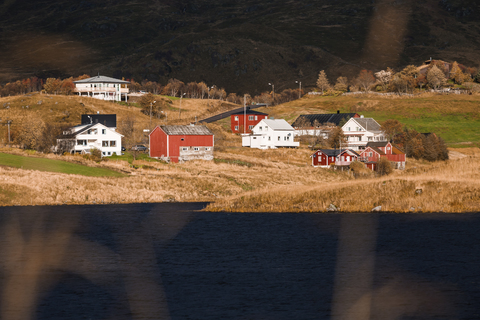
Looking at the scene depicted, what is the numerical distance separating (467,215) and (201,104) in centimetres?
13819

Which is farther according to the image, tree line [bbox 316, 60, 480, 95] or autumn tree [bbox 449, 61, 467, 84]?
autumn tree [bbox 449, 61, 467, 84]

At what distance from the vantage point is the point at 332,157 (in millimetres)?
104500

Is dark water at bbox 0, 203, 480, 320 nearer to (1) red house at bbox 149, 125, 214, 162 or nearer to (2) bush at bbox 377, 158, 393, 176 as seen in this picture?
(2) bush at bbox 377, 158, 393, 176

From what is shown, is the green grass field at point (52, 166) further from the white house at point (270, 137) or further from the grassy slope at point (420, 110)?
the grassy slope at point (420, 110)

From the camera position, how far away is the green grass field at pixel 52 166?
70062mm

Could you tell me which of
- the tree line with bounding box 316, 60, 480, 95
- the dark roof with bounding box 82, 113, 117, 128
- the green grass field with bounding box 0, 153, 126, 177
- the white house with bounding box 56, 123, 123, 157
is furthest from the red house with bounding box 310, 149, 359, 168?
the tree line with bounding box 316, 60, 480, 95

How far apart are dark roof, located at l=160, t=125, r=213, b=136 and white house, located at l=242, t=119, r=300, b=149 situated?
2017cm

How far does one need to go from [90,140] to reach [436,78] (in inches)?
4618

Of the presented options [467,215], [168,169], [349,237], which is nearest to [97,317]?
[349,237]

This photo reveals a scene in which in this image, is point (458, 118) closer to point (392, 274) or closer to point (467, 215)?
point (467, 215)

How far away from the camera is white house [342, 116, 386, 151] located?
12675cm

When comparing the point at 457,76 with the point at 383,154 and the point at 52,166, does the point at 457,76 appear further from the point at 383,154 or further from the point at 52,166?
the point at 52,166

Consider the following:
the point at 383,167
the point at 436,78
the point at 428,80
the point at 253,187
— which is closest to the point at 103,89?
the point at 383,167

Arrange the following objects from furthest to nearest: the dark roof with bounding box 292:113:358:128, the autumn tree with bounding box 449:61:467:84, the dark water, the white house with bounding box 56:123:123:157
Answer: the autumn tree with bounding box 449:61:467:84
the dark roof with bounding box 292:113:358:128
the white house with bounding box 56:123:123:157
the dark water
